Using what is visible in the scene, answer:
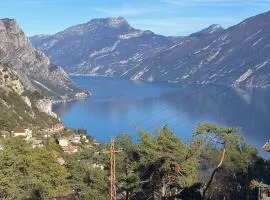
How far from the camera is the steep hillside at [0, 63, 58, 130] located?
96.3m

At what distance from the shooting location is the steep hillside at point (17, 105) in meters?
96.3

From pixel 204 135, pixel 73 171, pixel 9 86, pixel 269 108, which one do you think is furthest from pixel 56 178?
pixel 269 108

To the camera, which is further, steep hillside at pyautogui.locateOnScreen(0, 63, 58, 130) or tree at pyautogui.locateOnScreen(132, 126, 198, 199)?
steep hillside at pyautogui.locateOnScreen(0, 63, 58, 130)

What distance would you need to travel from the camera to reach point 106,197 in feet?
91.7

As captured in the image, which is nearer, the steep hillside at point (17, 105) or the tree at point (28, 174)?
the tree at point (28, 174)

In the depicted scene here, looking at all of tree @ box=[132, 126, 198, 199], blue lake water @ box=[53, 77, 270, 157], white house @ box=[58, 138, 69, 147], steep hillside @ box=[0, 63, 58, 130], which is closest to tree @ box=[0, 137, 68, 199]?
tree @ box=[132, 126, 198, 199]

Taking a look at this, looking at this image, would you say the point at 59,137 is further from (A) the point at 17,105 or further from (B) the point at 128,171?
(B) the point at 128,171

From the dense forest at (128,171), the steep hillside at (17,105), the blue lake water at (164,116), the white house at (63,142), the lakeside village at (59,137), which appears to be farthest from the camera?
the blue lake water at (164,116)

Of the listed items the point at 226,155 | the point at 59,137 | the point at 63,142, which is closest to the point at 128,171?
the point at 226,155

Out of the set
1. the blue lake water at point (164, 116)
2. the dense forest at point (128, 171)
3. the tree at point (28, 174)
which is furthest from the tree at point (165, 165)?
the blue lake water at point (164, 116)

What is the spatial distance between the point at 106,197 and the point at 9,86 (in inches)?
3482

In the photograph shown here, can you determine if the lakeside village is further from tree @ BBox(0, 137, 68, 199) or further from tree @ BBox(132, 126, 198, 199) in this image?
tree @ BBox(132, 126, 198, 199)

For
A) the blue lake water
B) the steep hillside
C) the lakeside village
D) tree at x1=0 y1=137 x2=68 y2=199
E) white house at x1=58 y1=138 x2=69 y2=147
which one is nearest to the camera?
tree at x1=0 y1=137 x2=68 y2=199

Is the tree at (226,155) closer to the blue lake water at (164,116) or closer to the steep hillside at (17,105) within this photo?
the steep hillside at (17,105)
